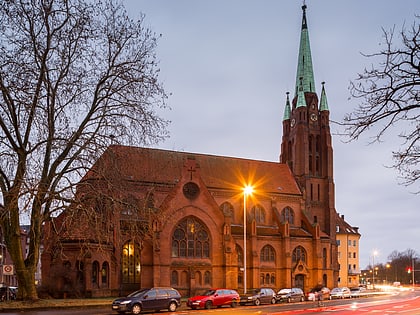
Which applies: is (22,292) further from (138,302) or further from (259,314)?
(259,314)

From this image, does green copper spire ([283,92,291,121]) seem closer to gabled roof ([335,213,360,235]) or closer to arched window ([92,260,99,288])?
gabled roof ([335,213,360,235])

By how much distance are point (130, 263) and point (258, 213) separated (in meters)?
19.1

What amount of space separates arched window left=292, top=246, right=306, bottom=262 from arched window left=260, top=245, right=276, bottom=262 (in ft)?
9.21

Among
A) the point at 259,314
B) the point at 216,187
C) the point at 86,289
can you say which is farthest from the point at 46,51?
the point at 216,187

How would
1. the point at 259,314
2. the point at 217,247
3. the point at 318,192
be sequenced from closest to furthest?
the point at 259,314, the point at 217,247, the point at 318,192

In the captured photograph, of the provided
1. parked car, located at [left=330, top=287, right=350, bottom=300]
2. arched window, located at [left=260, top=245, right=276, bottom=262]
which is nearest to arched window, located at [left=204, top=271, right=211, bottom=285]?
arched window, located at [left=260, top=245, right=276, bottom=262]

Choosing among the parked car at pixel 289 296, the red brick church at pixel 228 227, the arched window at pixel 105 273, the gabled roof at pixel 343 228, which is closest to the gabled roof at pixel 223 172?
the red brick church at pixel 228 227

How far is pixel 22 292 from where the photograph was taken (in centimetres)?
2938

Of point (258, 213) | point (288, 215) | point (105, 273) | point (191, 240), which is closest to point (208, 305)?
point (105, 273)

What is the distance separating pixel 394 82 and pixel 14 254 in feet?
79.0

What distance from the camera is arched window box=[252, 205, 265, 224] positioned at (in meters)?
65.2

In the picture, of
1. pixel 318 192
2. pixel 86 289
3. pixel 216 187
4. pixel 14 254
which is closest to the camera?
pixel 14 254

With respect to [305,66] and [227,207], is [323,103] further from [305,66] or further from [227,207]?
[227,207]

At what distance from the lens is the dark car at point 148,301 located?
29234 mm
